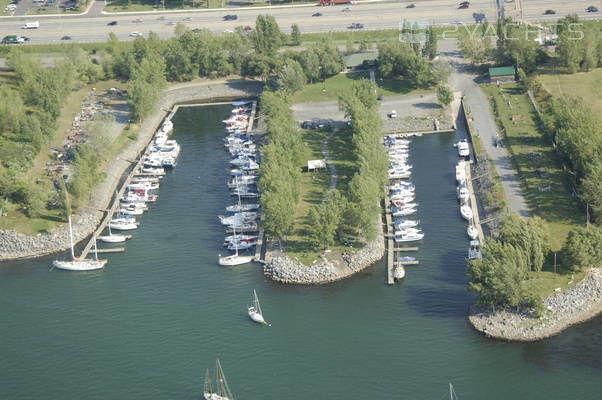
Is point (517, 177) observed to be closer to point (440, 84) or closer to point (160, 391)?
point (440, 84)

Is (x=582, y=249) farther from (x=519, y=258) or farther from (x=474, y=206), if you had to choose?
(x=474, y=206)

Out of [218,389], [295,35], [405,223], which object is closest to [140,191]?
[405,223]

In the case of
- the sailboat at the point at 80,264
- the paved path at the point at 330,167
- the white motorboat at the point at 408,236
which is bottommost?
the sailboat at the point at 80,264

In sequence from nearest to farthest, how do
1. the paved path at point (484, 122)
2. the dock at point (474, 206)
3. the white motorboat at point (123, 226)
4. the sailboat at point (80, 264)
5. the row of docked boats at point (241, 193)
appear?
1. the dock at point (474, 206)
2. the sailboat at point (80, 264)
3. the row of docked boats at point (241, 193)
4. the paved path at point (484, 122)
5. the white motorboat at point (123, 226)

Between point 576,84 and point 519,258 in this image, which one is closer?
point 519,258

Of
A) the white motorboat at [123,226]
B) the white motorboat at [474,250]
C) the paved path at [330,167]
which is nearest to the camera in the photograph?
the white motorboat at [474,250]

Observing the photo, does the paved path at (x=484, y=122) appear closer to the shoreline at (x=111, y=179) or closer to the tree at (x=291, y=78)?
the tree at (x=291, y=78)

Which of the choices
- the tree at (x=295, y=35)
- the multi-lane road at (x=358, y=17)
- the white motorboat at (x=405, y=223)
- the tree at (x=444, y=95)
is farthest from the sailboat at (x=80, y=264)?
the multi-lane road at (x=358, y=17)

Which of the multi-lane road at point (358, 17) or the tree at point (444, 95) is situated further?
the multi-lane road at point (358, 17)
